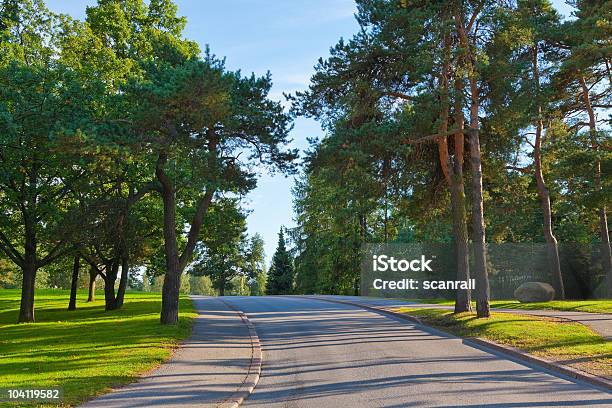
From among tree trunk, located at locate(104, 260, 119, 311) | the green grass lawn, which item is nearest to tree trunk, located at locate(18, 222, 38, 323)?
tree trunk, located at locate(104, 260, 119, 311)

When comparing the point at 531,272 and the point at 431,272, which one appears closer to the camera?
the point at 531,272

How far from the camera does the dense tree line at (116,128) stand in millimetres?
16875

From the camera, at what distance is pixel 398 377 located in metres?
A: 10.1

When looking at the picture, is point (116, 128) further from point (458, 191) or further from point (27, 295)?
point (27, 295)

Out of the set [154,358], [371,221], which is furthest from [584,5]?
[371,221]

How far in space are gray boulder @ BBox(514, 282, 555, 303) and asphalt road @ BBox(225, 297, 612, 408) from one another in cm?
1581

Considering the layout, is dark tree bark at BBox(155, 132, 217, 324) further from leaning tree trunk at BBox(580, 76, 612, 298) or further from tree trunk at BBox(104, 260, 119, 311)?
leaning tree trunk at BBox(580, 76, 612, 298)

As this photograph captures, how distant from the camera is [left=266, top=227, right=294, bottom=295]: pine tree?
6744 centimetres

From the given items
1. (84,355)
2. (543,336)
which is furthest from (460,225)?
(84,355)

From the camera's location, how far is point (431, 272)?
45656mm

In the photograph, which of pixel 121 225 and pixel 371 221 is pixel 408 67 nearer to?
pixel 121 225

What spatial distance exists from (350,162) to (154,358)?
31.3ft

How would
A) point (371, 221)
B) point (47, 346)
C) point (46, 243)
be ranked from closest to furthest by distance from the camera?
point (47, 346)
point (46, 243)
point (371, 221)

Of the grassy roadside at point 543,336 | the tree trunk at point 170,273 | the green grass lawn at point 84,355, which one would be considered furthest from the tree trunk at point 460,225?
the tree trunk at point 170,273
